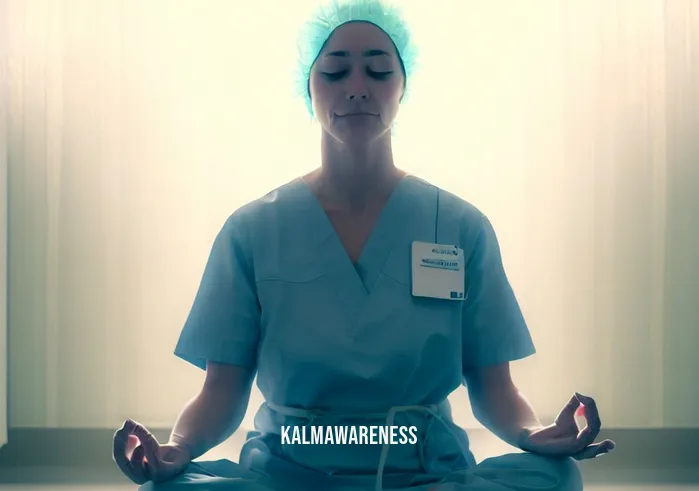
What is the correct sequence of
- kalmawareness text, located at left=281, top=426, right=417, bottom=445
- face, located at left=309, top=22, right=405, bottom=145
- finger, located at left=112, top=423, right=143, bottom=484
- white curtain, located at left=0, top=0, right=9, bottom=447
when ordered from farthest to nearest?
white curtain, located at left=0, top=0, right=9, bottom=447, face, located at left=309, top=22, right=405, bottom=145, kalmawareness text, located at left=281, top=426, right=417, bottom=445, finger, located at left=112, top=423, right=143, bottom=484

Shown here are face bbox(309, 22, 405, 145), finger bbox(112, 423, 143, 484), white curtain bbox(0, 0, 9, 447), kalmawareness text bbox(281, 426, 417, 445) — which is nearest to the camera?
finger bbox(112, 423, 143, 484)

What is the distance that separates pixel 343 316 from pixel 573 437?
39 centimetres

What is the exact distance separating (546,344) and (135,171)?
1.10 m

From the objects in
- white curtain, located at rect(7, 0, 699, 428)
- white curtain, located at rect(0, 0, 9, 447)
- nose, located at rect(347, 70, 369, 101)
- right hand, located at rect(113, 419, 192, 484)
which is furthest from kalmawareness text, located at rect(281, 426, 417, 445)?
white curtain, located at rect(0, 0, 9, 447)

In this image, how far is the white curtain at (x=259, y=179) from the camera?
1.79 metres

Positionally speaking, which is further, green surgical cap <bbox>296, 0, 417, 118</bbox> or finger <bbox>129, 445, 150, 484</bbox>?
green surgical cap <bbox>296, 0, 417, 118</bbox>

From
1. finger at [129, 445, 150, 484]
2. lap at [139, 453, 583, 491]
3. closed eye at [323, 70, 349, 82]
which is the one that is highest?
closed eye at [323, 70, 349, 82]

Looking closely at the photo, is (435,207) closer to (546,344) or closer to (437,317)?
(437,317)

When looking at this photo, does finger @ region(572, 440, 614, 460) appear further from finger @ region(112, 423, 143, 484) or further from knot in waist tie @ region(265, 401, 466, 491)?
finger @ region(112, 423, 143, 484)

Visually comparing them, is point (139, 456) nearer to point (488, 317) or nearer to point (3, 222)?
point (488, 317)

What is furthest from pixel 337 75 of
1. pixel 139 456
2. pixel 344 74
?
pixel 139 456

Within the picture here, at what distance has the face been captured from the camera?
48.8 inches

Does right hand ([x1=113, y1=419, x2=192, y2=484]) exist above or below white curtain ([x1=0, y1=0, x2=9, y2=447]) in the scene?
below

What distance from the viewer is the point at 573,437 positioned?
1.09 m
